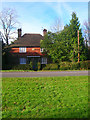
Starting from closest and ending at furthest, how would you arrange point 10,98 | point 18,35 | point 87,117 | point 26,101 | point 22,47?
point 87,117, point 26,101, point 10,98, point 22,47, point 18,35

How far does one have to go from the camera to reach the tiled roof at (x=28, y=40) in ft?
105

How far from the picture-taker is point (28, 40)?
33.3 m

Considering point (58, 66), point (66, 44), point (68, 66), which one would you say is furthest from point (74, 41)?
point (58, 66)

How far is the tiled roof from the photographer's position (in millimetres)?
31953

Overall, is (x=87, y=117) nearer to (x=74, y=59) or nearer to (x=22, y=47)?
(x=74, y=59)

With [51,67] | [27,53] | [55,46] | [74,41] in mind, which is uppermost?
A: [74,41]

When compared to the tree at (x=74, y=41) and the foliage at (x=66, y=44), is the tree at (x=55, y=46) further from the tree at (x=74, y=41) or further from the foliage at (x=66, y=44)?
the tree at (x=74, y=41)

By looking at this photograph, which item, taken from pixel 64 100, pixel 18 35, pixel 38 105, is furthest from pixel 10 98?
pixel 18 35

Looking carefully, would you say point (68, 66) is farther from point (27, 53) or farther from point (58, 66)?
point (27, 53)

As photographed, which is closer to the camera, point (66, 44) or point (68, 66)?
A: point (68, 66)

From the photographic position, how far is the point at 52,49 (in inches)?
1065

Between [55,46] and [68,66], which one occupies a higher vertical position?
[55,46]

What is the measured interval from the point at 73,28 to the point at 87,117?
84.8ft

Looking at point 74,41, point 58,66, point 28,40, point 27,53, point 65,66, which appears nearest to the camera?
point 65,66
